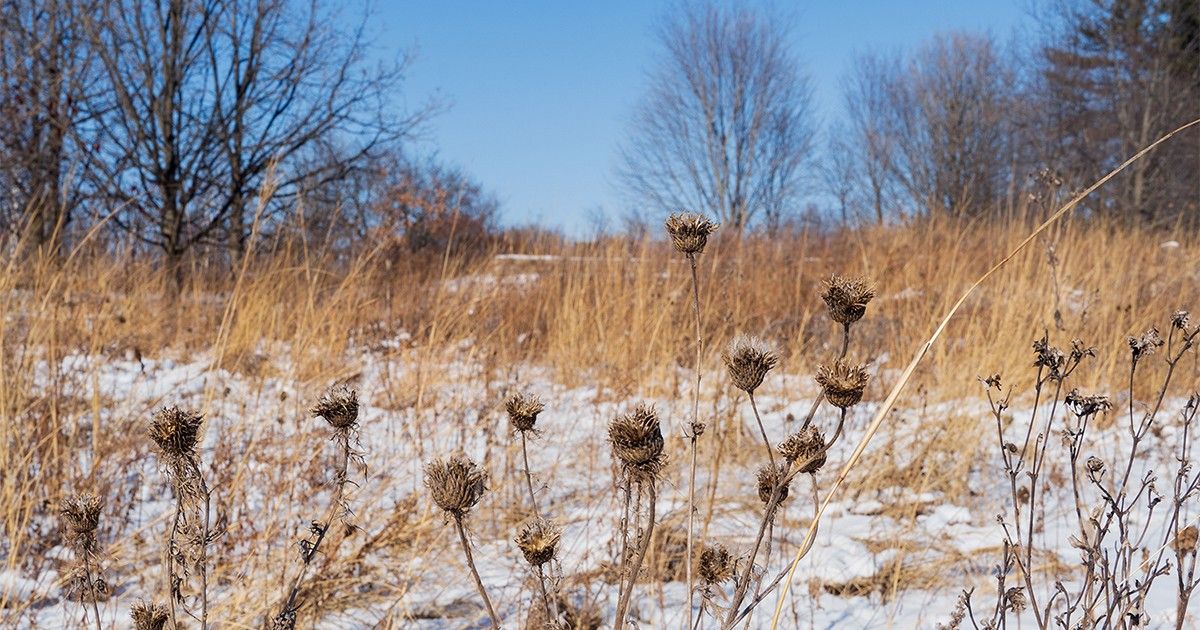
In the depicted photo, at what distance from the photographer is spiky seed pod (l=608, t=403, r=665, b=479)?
0.78 metres

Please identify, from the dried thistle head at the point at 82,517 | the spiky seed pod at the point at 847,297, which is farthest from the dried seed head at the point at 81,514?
the spiky seed pod at the point at 847,297

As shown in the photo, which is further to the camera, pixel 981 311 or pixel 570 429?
pixel 981 311

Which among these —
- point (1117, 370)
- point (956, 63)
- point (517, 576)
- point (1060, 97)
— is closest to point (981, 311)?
point (1117, 370)

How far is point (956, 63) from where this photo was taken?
2525cm

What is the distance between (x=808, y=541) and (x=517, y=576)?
139 centimetres

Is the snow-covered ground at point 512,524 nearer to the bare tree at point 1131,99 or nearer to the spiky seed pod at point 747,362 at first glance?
the spiky seed pod at point 747,362

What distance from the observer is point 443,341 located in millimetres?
4211

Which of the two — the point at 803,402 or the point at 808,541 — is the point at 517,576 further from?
the point at 803,402

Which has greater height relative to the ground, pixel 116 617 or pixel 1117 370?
pixel 1117 370

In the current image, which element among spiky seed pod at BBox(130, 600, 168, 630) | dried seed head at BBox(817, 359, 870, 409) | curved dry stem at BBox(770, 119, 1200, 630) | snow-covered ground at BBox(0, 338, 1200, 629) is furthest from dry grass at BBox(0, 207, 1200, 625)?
spiky seed pod at BBox(130, 600, 168, 630)

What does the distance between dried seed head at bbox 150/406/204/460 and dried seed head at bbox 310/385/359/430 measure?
132mm

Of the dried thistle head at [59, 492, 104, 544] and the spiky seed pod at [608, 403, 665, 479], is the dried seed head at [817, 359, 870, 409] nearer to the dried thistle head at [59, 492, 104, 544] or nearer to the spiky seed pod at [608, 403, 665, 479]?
the spiky seed pod at [608, 403, 665, 479]

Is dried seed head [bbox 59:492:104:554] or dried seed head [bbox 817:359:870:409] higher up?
dried seed head [bbox 817:359:870:409]

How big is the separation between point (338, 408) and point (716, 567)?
48cm
